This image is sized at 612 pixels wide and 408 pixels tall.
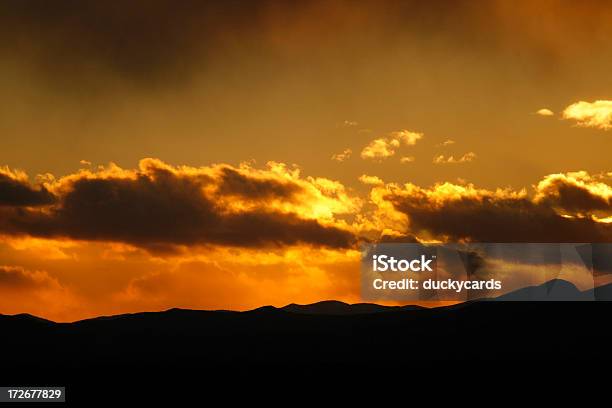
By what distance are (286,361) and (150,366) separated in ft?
102

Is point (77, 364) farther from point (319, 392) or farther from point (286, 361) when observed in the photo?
point (319, 392)

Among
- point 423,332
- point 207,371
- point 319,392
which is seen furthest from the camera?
point 423,332

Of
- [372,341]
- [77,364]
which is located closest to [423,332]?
[372,341]

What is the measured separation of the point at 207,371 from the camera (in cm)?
17388

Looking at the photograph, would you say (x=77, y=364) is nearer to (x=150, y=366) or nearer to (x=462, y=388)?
(x=150, y=366)

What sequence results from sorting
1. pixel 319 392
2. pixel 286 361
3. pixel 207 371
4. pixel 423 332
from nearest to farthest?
pixel 319 392, pixel 207 371, pixel 286 361, pixel 423 332

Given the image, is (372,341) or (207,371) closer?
(207,371)

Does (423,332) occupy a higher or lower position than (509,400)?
higher

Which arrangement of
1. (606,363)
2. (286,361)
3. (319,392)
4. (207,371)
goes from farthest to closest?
(286,361) → (207,371) → (606,363) → (319,392)

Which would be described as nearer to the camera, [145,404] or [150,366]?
[145,404]

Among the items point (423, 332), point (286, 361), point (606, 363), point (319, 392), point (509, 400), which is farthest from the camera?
point (423, 332)

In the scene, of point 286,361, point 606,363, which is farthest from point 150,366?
point 606,363

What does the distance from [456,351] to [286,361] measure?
38893 mm

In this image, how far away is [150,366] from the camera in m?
184
